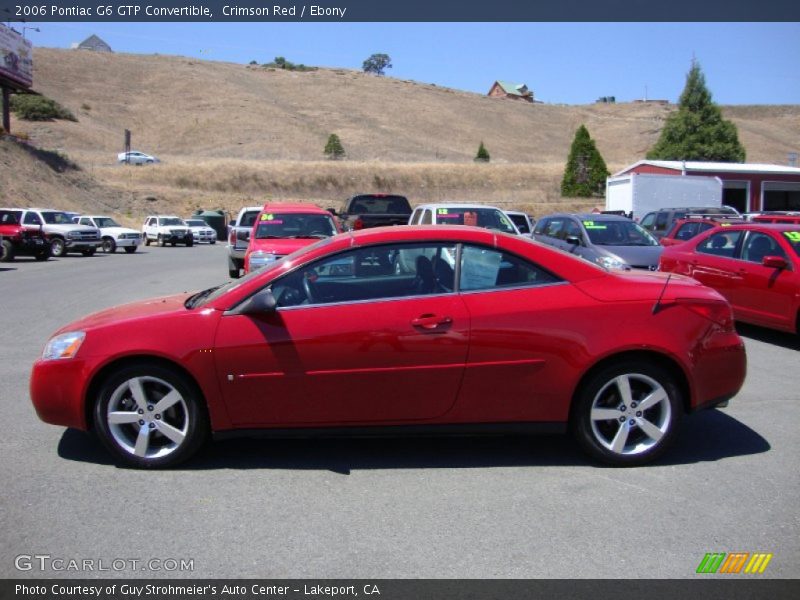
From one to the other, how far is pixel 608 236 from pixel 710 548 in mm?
11594

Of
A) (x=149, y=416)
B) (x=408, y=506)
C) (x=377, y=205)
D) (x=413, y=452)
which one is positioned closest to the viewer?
(x=408, y=506)

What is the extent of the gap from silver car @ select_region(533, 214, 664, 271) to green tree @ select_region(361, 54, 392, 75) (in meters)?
158

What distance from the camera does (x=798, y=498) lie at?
4.71 meters

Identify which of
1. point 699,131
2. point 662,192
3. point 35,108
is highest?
point 35,108

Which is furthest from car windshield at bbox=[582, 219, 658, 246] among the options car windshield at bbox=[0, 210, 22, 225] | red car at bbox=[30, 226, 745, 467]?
car windshield at bbox=[0, 210, 22, 225]

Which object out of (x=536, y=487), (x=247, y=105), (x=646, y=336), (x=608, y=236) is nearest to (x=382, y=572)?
(x=536, y=487)

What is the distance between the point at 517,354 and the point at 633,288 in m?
0.98

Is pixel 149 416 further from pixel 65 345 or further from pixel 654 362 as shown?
pixel 654 362

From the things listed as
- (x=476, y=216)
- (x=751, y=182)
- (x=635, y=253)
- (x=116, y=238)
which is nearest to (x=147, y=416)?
(x=635, y=253)

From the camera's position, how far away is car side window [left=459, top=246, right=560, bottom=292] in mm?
5238

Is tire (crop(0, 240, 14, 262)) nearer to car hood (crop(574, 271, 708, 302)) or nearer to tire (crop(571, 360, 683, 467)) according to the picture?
car hood (crop(574, 271, 708, 302))

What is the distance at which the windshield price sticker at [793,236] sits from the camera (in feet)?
32.4

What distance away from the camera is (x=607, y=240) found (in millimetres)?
14992

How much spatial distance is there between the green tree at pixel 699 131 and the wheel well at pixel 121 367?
56.1m
